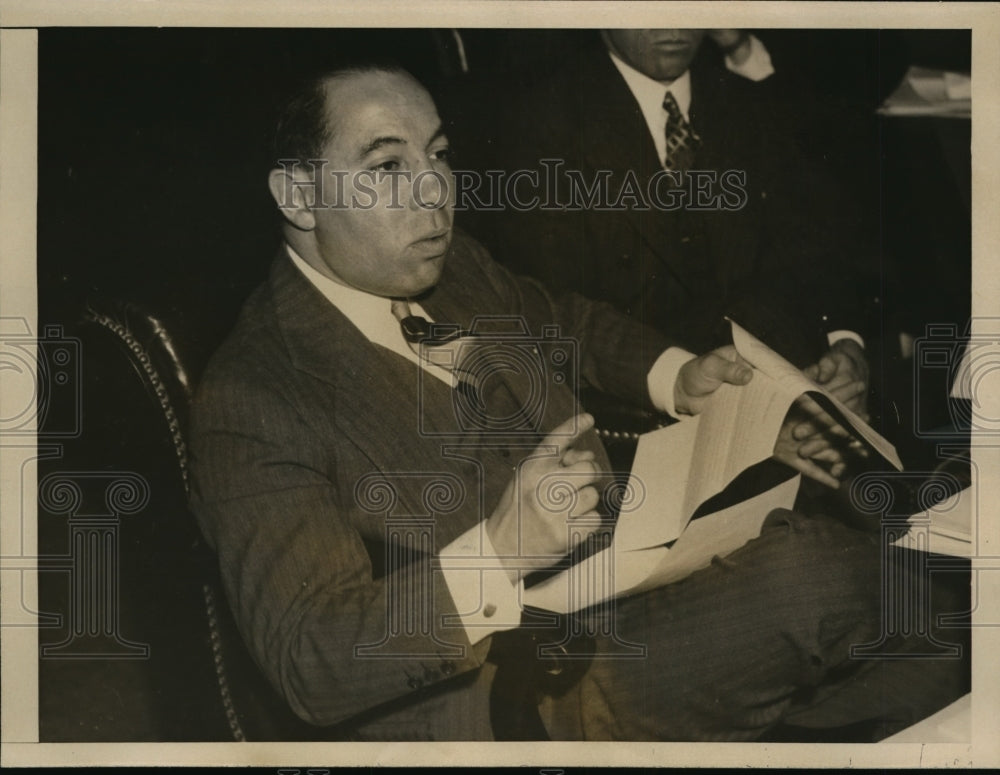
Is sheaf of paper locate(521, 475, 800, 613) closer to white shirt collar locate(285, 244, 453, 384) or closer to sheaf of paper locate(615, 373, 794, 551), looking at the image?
sheaf of paper locate(615, 373, 794, 551)

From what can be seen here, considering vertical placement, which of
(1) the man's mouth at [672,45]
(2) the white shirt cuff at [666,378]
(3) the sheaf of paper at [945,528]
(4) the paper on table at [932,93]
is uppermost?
(1) the man's mouth at [672,45]

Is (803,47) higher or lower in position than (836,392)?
higher

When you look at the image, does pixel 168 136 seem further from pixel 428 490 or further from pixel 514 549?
pixel 514 549

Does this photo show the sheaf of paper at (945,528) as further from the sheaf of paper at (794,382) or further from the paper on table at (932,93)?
the paper on table at (932,93)

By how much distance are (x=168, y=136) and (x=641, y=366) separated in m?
1.53

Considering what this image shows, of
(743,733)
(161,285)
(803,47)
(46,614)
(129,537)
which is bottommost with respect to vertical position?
(743,733)

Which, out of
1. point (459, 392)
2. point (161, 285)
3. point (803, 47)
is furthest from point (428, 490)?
point (803, 47)

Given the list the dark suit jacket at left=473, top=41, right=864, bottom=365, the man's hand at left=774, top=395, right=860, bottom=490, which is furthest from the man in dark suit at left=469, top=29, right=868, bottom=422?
the man's hand at left=774, top=395, right=860, bottom=490

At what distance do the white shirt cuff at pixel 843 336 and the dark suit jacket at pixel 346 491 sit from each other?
755 millimetres

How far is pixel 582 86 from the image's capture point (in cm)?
355

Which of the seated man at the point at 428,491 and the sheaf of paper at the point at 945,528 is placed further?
the sheaf of paper at the point at 945,528

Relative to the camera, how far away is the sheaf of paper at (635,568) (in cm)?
352

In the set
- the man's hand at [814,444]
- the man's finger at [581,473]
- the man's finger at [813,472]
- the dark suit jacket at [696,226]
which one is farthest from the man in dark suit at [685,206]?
the man's finger at [581,473]

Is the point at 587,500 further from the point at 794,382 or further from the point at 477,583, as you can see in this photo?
the point at 794,382
